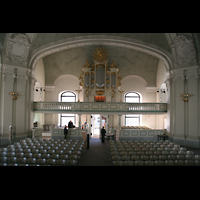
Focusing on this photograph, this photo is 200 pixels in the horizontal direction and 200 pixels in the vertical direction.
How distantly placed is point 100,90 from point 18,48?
8.12 meters

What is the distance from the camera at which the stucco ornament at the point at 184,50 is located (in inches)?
547

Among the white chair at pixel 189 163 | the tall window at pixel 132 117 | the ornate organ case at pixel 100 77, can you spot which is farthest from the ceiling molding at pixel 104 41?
the white chair at pixel 189 163

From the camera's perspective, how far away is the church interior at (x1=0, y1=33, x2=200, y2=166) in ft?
43.4

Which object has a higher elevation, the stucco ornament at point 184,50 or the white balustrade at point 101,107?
the stucco ornament at point 184,50

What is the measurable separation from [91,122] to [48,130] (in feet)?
15.6

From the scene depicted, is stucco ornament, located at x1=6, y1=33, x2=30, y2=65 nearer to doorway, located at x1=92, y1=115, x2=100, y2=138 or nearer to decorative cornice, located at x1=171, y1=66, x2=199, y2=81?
doorway, located at x1=92, y1=115, x2=100, y2=138

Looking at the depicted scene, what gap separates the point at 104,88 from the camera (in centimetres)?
1831

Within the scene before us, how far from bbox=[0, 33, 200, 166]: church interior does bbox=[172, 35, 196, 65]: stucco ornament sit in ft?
0.18

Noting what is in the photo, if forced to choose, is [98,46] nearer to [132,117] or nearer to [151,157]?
[132,117]

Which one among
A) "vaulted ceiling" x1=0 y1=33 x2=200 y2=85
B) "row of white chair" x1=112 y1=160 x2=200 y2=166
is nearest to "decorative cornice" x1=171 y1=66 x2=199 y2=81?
"vaulted ceiling" x1=0 y1=33 x2=200 y2=85

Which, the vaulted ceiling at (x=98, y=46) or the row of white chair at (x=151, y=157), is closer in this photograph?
the row of white chair at (x=151, y=157)

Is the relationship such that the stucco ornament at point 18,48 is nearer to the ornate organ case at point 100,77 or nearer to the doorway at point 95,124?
the ornate organ case at point 100,77
